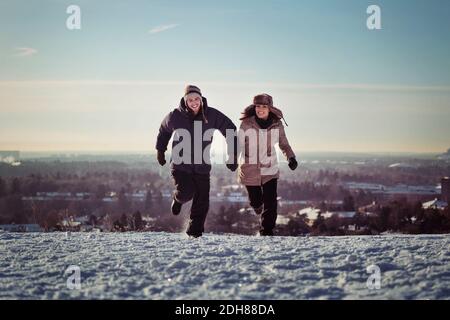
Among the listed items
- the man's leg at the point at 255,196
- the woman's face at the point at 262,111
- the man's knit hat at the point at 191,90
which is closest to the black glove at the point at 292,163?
the man's leg at the point at 255,196

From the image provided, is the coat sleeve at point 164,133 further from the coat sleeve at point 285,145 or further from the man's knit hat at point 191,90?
the coat sleeve at point 285,145

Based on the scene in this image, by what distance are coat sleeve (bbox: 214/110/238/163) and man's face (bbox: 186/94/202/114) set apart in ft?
0.98

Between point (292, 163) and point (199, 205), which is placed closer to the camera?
point (199, 205)

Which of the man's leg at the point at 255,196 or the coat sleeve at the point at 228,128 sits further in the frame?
the man's leg at the point at 255,196

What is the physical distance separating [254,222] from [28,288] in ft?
136

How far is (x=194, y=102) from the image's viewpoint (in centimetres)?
614

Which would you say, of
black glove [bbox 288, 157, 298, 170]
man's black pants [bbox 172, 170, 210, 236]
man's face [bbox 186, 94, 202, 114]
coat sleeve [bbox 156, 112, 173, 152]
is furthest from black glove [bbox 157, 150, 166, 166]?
black glove [bbox 288, 157, 298, 170]

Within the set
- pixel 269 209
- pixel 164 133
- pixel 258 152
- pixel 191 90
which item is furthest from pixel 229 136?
pixel 269 209

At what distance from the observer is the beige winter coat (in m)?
6.34

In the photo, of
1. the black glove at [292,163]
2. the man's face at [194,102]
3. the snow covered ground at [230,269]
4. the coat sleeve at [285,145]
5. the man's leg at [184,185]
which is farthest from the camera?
the coat sleeve at [285,145]

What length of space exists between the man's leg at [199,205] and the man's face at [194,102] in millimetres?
871

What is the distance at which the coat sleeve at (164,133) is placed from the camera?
20.8 feet

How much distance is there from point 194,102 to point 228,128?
1.86 ft

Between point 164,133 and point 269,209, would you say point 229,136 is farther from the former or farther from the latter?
A: point 269,209
